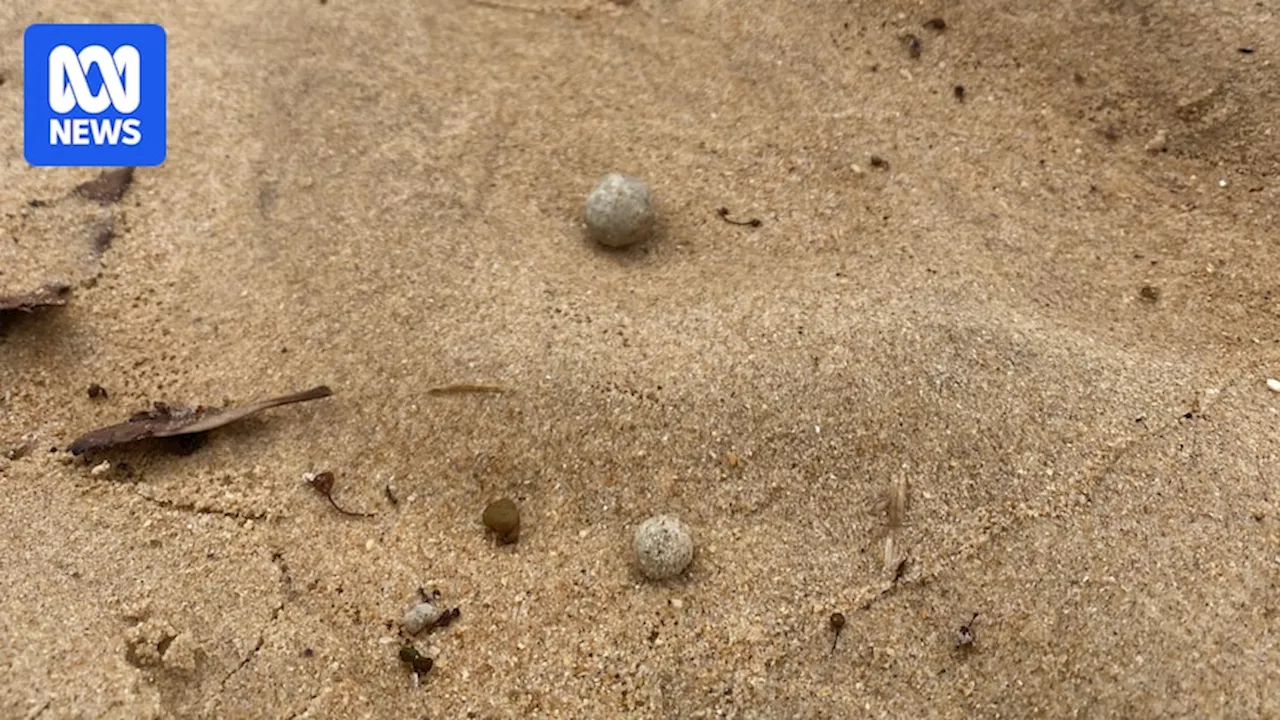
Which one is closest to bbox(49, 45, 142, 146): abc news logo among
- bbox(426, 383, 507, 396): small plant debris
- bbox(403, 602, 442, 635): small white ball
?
bbox(426, 383, 507, 396): small plant debris

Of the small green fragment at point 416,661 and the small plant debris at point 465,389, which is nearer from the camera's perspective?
the small green fragment at point 416,661

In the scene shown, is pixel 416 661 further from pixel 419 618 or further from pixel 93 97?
pixel 93 97

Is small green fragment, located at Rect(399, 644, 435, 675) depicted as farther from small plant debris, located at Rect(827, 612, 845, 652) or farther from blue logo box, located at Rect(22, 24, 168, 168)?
blue logo box, located at Rect(22, 24, 168, 168)

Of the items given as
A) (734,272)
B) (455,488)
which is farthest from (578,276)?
(455,488)

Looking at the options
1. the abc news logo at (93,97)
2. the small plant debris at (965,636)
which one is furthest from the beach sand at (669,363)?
the abc news logo at (93,97)

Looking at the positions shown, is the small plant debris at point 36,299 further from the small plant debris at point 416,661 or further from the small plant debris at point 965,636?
the small plant debris at point 965,636

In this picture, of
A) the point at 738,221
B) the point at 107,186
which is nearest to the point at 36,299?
the point at 107,186
